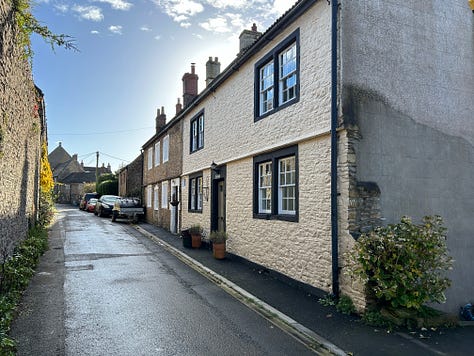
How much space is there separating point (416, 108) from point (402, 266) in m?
3.72

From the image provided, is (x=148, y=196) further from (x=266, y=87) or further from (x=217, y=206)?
Result: (x=266, y=87)

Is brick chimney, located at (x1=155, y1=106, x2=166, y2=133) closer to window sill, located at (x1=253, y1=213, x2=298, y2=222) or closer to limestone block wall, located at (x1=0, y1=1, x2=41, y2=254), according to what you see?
limestone block wall, located at (x1=0, y1=1, x2=41, y2=254)

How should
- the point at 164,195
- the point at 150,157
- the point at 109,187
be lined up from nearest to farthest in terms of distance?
the point at 164,195 → the point at 150,157 → the point at 109,187

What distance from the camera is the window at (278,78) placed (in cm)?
928

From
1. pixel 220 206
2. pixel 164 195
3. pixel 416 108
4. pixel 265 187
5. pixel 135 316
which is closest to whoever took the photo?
pixel 135 316

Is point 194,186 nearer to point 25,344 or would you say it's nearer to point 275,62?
point 275,62

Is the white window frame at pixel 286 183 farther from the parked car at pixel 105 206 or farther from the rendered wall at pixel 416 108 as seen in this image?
the parked car at pixel 105 206

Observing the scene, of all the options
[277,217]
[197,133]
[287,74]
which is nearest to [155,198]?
[197,133]

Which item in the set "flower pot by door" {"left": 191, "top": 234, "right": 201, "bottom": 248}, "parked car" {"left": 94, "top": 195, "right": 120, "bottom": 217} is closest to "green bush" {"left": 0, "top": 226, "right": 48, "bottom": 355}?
"flower pot by door" {"left": 191, "top": 234, "right": 201, "bottom": 248}

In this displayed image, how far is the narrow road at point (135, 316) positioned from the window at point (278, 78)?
4.97 metres

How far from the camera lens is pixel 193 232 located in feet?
48.1

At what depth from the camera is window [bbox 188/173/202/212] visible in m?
16.2

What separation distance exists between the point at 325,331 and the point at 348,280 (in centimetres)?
139

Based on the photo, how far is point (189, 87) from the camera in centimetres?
2039
